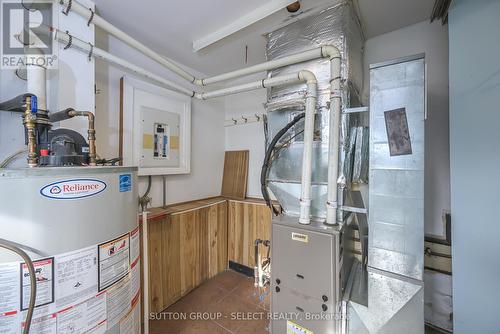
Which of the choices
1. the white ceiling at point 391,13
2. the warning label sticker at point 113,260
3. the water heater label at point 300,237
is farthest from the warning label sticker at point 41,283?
the white ceiling at point 391,13

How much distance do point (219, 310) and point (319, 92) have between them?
7.31 ft

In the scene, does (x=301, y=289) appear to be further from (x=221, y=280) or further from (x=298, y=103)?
(x=221, y=280)

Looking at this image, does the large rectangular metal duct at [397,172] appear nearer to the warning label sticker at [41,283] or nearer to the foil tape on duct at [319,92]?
the foil tape on duct at [319,92]

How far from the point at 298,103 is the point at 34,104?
150cm

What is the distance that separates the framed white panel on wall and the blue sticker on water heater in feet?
3.15

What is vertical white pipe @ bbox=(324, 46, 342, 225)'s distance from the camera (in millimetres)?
1239

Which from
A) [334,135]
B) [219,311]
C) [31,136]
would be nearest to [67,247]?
[31,136]

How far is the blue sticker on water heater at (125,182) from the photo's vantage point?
92 centimetres

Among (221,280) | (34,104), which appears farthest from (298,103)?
(221,280)

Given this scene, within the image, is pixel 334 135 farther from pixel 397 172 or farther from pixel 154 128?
pixel 154 128

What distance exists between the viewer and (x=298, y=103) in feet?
4.78

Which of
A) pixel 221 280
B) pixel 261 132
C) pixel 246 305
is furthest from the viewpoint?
pixel 261 132

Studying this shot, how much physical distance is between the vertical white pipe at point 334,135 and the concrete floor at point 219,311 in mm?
1367

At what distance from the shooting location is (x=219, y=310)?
198cm
